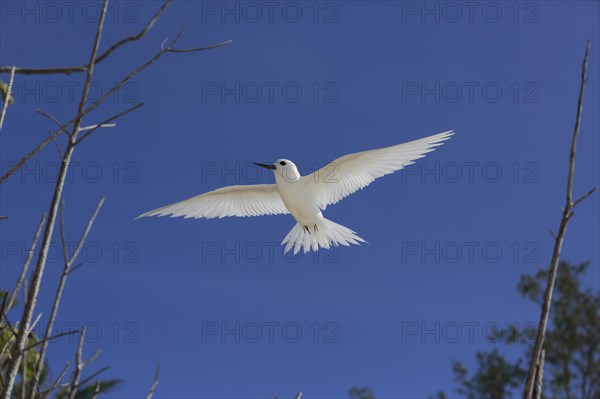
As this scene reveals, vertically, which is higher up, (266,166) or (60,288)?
(266,166)

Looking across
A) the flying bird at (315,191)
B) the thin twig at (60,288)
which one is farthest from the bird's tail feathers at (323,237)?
the thin twig at (60,288)

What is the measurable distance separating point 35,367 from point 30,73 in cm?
73

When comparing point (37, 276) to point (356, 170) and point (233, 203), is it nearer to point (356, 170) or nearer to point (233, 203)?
point (356, 170)

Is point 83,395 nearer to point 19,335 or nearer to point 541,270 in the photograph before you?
point 541,270

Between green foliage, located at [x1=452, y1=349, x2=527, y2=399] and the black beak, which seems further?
green foliage, located at [x1=452, y1=349, x2=527, y2=399]

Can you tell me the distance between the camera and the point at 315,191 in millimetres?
8508

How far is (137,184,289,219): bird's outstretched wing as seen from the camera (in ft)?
29.3

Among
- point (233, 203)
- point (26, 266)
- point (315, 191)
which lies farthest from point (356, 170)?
point (26, 266)

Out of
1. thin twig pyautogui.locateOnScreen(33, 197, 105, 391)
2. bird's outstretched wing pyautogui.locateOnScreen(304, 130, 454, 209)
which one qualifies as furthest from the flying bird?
thin twig pyautogui.locateOnScreen(33, 197, 105, 391)

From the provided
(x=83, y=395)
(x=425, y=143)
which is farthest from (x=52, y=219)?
(x=83, y=395)

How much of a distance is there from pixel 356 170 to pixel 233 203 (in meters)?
1.85

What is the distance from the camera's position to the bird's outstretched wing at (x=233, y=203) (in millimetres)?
8938

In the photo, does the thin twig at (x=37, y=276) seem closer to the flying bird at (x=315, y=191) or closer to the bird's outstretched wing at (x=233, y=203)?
the flying bird at (x=315, y=191)

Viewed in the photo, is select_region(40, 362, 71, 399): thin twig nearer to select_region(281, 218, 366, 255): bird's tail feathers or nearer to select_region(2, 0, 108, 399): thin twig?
select_region(2, 0, 108, 399): thin twig
